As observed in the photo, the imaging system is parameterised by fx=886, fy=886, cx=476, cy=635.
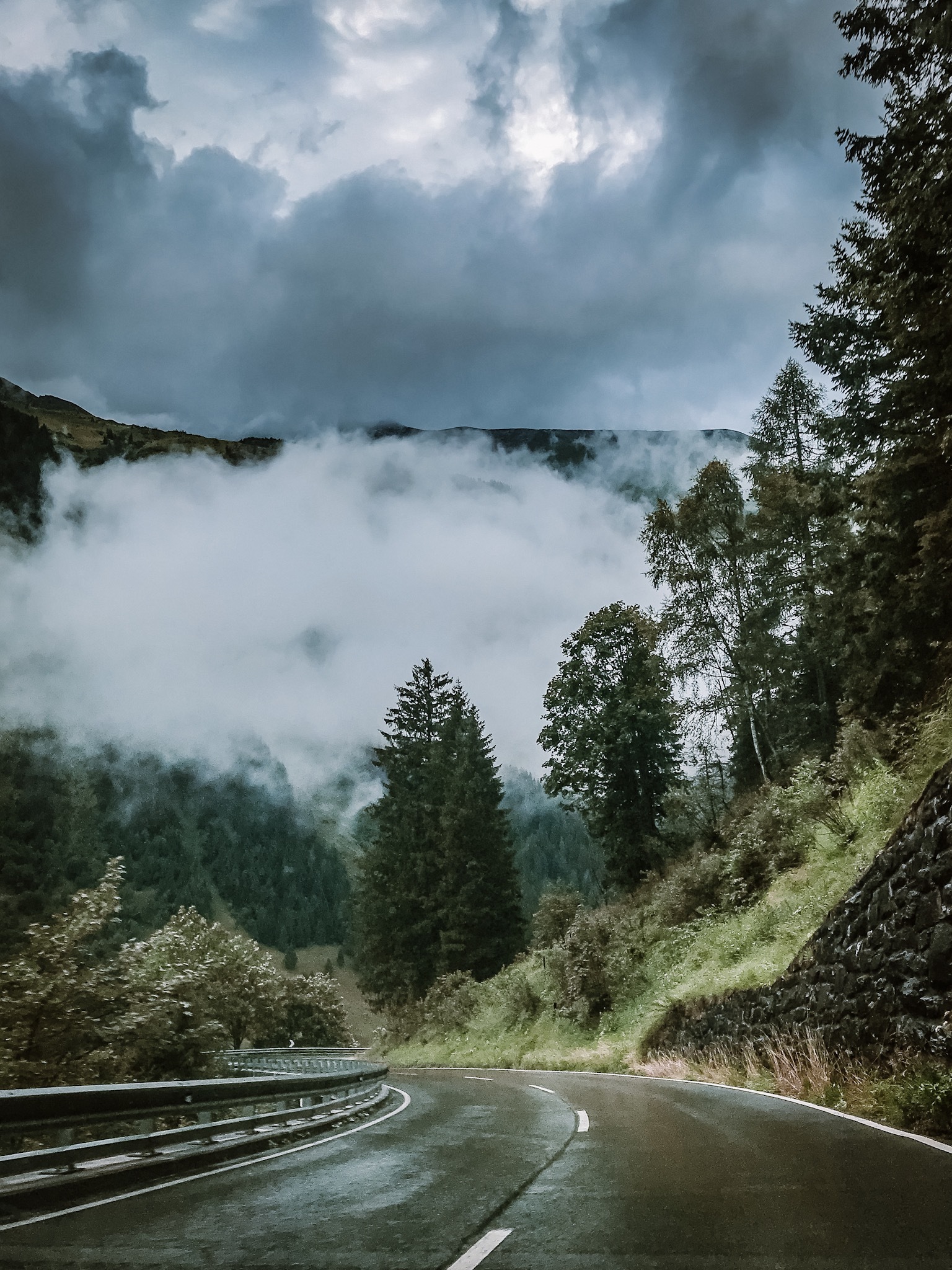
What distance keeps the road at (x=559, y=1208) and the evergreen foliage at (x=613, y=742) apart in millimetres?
26404

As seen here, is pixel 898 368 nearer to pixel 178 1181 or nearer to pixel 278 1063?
pixel 178 1181

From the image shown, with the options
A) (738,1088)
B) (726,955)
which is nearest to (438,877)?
(726,955)

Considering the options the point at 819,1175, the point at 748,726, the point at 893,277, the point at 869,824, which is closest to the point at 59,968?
the point at 819,1175

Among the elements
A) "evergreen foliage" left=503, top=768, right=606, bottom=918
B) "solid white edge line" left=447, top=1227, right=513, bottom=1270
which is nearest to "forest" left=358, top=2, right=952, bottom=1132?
"solid white edge line" left=447, top=1227, right=513, bottom=1270

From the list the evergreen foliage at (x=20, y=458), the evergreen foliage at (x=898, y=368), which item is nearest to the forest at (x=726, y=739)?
the evergreen foliage at (x=898, y=368)

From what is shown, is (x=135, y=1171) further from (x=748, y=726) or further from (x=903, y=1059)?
(x=748, y=726)

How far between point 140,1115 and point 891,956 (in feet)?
29.6

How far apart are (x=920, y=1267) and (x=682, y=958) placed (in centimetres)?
2444

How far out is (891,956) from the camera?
37.3 feet

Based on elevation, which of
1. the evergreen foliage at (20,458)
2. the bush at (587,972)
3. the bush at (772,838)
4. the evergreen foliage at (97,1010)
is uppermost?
the evergreen foliage at (20,458)

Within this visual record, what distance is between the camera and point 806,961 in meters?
14.8

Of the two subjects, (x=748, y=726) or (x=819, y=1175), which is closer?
(x=819, y=1175)

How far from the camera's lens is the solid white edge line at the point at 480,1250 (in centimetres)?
434

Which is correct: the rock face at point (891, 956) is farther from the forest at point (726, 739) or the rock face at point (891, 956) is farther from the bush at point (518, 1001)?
the bush at point (518, 1001)
